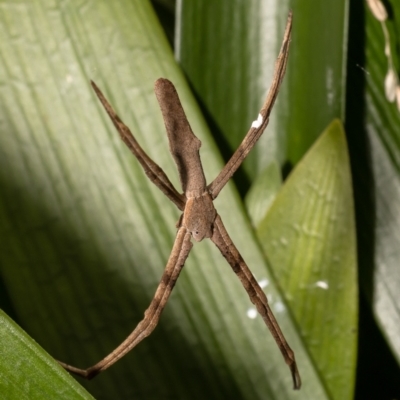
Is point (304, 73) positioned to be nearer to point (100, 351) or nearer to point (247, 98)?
point (247, 98)

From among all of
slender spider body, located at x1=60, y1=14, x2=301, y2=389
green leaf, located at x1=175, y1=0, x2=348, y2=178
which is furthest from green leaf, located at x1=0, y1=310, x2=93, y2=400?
green leaf, located at x1=175, y1=0, x2=348, y2=178

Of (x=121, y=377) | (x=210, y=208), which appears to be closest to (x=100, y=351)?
(x=121, y=377)

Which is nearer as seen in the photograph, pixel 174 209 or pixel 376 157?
pixel 174 209

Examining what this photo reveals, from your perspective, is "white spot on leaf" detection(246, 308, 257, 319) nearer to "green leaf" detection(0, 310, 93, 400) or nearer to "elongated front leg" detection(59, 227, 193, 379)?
"elongated front leg" detection(59, 227, 193, 379)

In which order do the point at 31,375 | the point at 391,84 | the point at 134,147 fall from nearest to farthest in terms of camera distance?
the point at 31,375 → the point at 134,147 → the point at 391,84

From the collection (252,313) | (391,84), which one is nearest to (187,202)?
(252,313)

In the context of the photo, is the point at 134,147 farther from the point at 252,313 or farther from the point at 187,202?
the point at 252,313

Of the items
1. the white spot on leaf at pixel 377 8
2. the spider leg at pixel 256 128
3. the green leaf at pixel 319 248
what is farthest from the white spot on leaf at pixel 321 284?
the white spot on leaf at pixel 377 8
